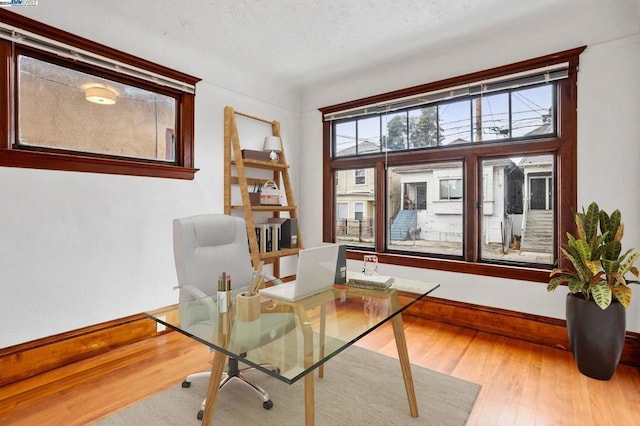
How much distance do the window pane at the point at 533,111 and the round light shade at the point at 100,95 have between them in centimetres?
338

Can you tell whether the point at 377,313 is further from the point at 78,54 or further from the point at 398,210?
the point at 78,54

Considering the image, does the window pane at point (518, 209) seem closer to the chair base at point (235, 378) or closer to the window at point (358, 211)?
the window at point (358, 211)

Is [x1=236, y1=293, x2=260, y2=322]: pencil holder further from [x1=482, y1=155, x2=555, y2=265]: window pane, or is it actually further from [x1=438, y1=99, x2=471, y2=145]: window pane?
[x1=438, y1=99, x2=471, y2=145]: window pane

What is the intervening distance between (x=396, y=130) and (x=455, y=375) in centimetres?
238

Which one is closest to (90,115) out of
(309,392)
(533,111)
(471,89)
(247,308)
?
(247,308)

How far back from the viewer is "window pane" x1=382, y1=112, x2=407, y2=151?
3502 millimetres

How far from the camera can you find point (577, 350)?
224 cm

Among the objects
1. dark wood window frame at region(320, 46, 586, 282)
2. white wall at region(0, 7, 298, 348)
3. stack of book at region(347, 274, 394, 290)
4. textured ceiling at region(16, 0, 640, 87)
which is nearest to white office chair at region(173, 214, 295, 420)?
stack of book at region(347, 274, 394, 290)

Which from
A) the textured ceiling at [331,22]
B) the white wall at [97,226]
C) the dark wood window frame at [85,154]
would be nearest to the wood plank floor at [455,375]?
the white wall at [97,226]

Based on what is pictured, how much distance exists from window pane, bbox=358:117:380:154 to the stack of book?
2001mm

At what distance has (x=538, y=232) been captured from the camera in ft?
9.34

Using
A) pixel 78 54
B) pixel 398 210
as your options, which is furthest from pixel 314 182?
pixel 78 54

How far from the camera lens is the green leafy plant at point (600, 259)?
2.08m

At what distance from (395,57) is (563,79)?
147cm
